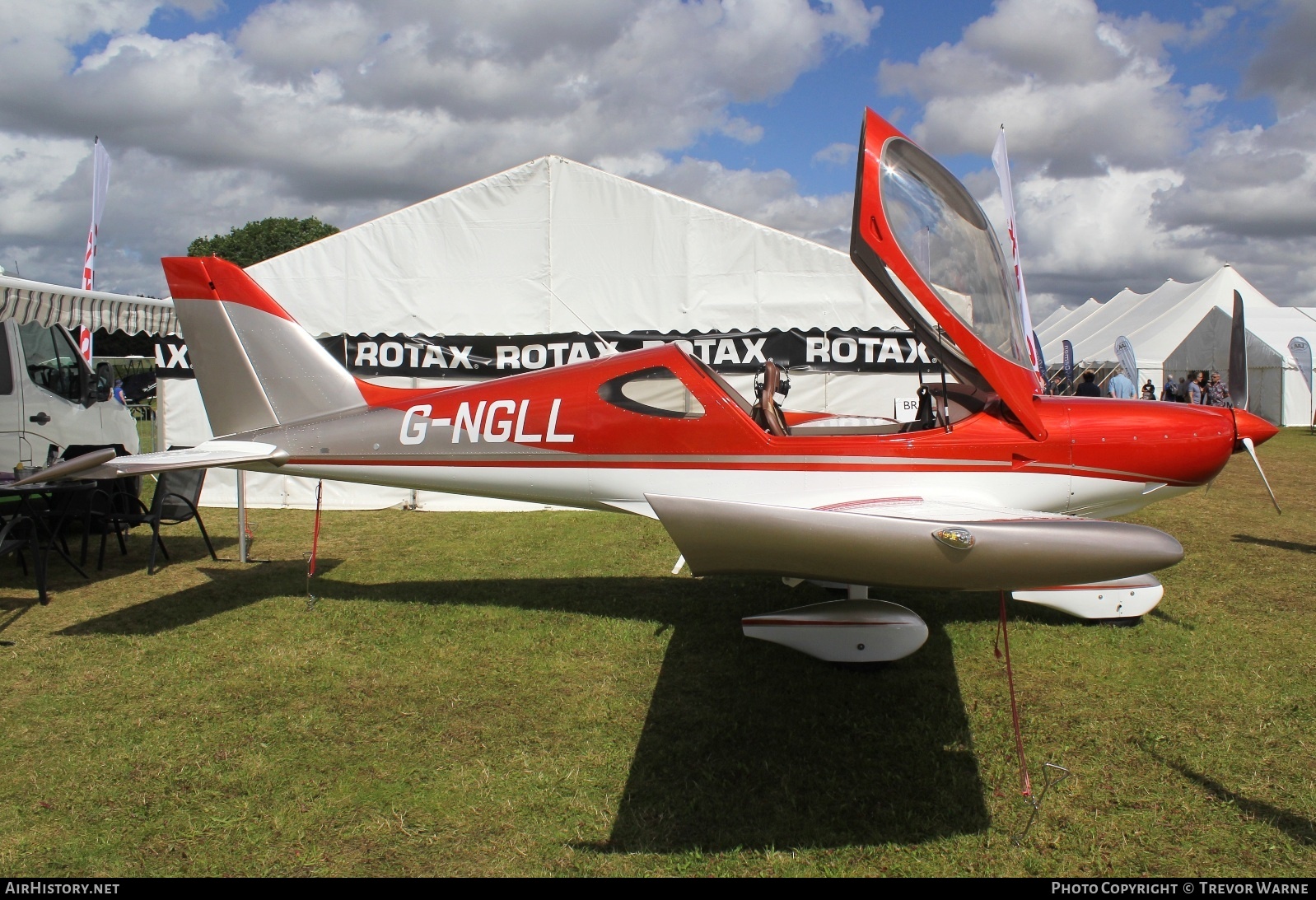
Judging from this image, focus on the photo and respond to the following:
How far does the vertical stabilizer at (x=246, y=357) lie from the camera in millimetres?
5250

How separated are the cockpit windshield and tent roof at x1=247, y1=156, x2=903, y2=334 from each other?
4.26 metres

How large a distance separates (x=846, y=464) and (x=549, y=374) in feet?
6.17

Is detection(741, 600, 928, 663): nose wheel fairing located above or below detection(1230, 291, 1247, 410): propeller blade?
below

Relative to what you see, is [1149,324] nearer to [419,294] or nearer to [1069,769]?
[419,294]

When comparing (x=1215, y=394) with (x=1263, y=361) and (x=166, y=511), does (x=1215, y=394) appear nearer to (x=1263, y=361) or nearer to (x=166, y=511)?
(x=1263, y=361)

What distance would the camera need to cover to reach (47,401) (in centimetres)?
740

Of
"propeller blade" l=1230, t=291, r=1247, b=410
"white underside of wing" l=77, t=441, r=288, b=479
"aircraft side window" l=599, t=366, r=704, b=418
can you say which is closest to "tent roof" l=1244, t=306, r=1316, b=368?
"propeller blade" l=1230, t=291, r=1247, b=410

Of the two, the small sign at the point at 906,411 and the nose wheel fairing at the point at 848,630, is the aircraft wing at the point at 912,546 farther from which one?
the small sign at the point at 906,411

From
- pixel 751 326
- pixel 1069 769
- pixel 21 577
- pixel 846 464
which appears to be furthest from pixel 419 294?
pixel 1069 769

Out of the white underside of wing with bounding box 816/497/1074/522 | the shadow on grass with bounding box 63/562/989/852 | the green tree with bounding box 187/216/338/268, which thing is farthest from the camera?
the green tree with bounding box 187/216/338/268

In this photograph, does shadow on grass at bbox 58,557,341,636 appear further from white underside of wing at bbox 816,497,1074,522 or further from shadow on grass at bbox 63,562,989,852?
white underside of wing at bbox 816,497,1074,522

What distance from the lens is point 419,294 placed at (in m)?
9.23

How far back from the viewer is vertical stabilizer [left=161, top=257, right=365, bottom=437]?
17.2 feet

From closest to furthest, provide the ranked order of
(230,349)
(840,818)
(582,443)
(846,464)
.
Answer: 1. (840,818)
2. (846,464)
3. (582,443)
4. (230,349)
